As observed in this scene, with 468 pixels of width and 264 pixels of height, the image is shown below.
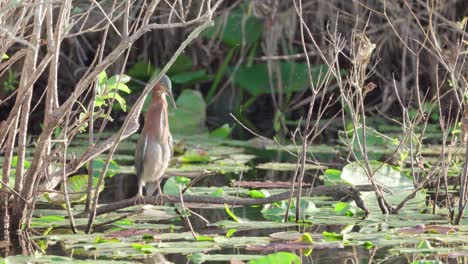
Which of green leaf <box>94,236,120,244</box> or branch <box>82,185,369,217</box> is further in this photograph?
branch <box>82,185,369,217</box>

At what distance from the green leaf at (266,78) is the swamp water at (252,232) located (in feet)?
11.9

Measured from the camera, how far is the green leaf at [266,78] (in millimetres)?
11086

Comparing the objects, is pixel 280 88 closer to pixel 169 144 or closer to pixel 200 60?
pixel 200 60

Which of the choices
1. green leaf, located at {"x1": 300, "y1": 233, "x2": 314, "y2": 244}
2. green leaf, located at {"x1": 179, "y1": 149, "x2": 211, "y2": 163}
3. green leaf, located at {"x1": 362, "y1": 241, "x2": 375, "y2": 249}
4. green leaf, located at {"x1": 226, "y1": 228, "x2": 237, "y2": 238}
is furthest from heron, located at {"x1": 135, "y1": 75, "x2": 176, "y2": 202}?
green leaf, located at {"x1": 362, "y1": 241, "x2": 375, "y2": 249}

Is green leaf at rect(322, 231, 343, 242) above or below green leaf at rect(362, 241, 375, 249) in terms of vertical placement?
above

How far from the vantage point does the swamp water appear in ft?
15.9

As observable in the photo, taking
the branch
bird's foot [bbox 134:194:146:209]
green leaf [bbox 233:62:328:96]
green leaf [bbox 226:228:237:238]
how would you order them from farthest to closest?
green leaf [bbox 233:62:328:96] → bird's foot [bbox 134:194:146:209] → the branch → green leaf [bbox 226:228:237:238]

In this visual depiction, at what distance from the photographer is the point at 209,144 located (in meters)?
9.76

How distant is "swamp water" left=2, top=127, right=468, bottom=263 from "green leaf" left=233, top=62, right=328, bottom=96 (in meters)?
3.64

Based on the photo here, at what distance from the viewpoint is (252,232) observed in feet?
18.3

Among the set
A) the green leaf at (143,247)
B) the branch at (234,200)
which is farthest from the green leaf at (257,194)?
the green leaf at (143,247)

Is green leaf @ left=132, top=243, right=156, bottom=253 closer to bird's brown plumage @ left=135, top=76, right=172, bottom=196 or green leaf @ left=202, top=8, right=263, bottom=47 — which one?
bird's brown plumage @ left=135, top=76, right=172, bottom=196

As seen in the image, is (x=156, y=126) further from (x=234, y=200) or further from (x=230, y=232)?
(x=230, y=232)

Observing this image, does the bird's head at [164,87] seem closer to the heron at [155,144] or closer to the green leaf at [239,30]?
the heron at [155,144]
